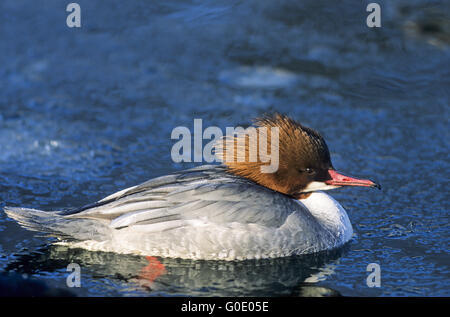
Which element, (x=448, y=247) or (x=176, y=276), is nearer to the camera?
(x=176, y=276)

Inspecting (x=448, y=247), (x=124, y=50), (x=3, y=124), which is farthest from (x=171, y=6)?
(x=448, y=247)

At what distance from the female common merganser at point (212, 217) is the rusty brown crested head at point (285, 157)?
10 millimetres

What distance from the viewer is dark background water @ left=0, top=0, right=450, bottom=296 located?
6.89 m

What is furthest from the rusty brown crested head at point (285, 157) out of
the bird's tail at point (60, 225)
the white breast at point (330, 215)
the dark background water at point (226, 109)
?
the bird's tail at point (60, 225)

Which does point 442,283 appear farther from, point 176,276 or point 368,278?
point 176,276

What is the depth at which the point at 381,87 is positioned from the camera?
36.6 ft

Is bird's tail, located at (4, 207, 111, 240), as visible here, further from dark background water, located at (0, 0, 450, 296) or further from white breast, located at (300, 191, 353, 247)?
white breast, located at (300, 191, 353, 247)

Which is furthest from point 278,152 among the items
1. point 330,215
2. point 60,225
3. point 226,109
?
point 226,109

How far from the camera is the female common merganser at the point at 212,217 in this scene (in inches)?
277

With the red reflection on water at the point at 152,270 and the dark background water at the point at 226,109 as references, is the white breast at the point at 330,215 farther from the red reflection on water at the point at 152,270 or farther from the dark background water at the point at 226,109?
the red reflection on water at the point at 152,270

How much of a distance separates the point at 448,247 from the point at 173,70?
5.88 metres

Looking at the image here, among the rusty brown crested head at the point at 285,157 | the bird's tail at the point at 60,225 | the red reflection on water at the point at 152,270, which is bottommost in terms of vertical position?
the red reflection on water at the point at 152,270

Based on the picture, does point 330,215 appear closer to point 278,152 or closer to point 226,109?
point 278,152

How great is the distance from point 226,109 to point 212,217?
12.9ft
